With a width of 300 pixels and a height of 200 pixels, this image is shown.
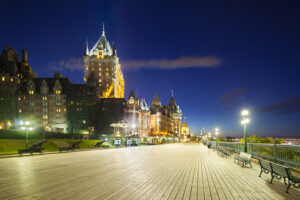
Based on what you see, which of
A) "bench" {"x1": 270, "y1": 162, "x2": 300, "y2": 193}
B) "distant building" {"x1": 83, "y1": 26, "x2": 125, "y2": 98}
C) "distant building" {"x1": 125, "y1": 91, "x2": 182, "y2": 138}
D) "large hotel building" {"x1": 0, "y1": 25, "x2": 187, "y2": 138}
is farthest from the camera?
"distant building" {"x1": 83, "y1": 26, "x2": 125, "y2": 98}

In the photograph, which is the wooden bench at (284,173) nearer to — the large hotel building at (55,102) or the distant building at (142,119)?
the distant building at (142,119)

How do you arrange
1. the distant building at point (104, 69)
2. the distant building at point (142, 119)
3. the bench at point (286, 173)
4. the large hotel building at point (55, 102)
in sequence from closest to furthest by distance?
the bench at point (286, 173) < the large hotel building at point (55, 102) < the distant building at point (142, 119) < the distant building at point (104, 69)

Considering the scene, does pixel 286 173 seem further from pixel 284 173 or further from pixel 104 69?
pixel 104 69

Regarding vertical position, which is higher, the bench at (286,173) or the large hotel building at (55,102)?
the large hotel building at (55,102)

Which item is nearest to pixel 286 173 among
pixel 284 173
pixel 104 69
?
pixel 284 173

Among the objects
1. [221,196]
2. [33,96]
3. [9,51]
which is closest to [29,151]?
[221,196]

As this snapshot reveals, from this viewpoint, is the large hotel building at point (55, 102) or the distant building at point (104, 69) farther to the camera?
the distant building at point (104, 69)

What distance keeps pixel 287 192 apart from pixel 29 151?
84.5ft

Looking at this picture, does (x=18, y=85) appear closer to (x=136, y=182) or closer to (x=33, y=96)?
(x=33, y=96)

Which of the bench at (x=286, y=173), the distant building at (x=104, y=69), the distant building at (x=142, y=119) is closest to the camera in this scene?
the bench at (x=286, y=173)

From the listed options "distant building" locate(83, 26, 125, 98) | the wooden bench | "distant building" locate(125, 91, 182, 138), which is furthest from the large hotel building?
the wooden bench

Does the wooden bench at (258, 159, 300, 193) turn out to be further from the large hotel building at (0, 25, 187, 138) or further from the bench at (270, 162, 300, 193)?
the large hotel building at (0, 25, 187, 138)

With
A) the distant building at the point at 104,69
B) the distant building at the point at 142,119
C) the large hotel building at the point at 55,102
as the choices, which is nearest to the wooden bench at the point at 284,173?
the distant building at the point at 142,119

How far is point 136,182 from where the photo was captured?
9.80 metres
